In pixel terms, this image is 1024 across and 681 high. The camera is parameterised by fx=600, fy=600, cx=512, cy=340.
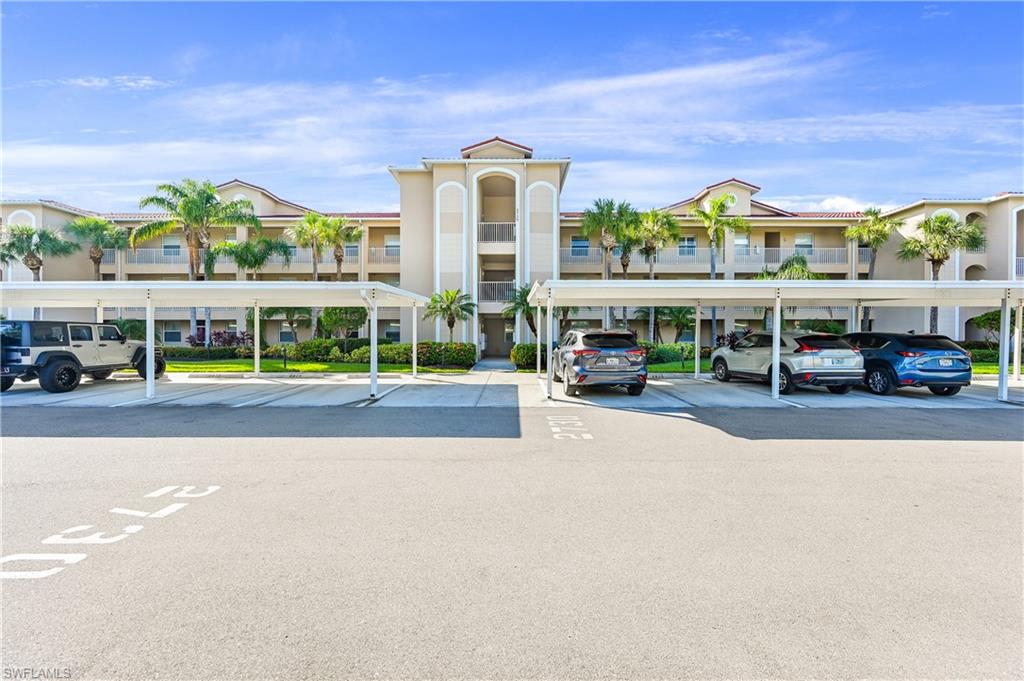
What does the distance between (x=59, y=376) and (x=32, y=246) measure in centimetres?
1988

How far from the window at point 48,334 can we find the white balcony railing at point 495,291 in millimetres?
16864

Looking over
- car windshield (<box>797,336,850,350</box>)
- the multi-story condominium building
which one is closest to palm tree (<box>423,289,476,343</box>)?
the multi-story condominium building

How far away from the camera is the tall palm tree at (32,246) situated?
29500mm

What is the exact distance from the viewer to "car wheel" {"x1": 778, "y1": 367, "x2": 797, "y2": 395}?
14765 mm

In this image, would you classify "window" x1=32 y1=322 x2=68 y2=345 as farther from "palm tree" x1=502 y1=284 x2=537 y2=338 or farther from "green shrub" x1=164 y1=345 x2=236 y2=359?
"palm tree" x1=502 y1=284 x2=537 y2=338

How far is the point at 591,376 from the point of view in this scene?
14023 millimetres

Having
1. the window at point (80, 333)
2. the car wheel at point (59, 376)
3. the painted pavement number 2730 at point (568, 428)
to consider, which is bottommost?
the painted pavement number 2730 at point (568, 428)

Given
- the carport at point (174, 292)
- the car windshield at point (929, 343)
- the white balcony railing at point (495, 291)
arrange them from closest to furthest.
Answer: the carport at point (174, 292) < the car windshield at point (929, 343) < the white balcony railing at point (495, 291)

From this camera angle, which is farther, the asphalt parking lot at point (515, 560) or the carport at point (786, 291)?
the carport at point (786, 291)

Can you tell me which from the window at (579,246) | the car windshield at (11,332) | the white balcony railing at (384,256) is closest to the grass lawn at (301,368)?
the car windshield at (11,332)

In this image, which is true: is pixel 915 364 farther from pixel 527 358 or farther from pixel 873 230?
pixel 873 230

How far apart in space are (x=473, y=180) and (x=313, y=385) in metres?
14.5

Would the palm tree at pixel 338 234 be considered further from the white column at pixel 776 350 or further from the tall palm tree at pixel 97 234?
the white column at pixel 776 350

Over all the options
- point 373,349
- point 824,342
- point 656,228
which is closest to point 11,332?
point 373,349
